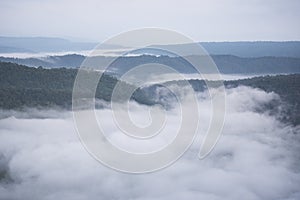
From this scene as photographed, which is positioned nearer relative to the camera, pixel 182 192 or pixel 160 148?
pixel 182 192

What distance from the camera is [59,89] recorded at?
3105 inches

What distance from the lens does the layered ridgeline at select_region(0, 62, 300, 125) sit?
2699 inches

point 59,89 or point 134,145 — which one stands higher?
point 59,89

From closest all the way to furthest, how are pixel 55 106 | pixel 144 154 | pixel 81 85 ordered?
pixel 144 154
pixel 55 106
pixel 81 85

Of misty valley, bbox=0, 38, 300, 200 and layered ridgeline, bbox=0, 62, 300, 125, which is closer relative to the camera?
misty valley, bbox=0, 38, 300, 200

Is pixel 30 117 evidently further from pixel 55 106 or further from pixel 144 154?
pixel 144 154

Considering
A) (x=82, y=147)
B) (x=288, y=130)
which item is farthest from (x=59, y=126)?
(x=288, y=130)

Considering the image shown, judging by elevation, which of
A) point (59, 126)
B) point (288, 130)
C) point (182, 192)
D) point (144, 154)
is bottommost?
point (182, 192)

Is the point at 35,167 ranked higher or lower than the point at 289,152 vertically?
lower

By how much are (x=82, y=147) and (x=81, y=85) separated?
28389 mm

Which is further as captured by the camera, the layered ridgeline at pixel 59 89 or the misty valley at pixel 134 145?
the layered ridgeline at pixel 59 89

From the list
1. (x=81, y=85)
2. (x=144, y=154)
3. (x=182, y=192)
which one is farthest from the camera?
(x=81, y=85)

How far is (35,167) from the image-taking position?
53.8 m

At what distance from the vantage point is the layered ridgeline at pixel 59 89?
68562 mm
